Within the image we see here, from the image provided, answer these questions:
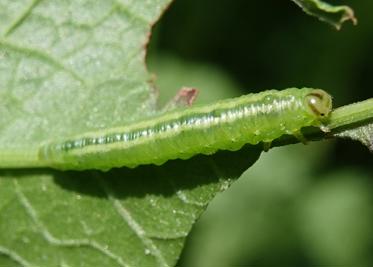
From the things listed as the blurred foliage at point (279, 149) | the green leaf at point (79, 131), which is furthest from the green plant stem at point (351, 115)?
the blurred foliage at point (279, 149)

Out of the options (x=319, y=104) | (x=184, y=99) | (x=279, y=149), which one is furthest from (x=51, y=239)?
(x=279, y=149)

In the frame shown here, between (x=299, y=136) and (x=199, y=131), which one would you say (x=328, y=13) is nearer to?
(x=299, y=136)

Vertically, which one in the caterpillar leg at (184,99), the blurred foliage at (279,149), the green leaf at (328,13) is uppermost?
the green leaf at (328,13)

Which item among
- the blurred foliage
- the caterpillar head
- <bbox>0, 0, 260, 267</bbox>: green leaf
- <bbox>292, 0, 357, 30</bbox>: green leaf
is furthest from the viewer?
the blurred foliage

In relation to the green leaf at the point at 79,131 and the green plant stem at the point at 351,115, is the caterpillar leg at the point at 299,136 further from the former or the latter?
the green leaf at the point at 79,131

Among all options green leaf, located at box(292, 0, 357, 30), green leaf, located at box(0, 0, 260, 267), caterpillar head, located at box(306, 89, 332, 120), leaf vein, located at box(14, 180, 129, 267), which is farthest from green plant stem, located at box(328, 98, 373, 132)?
leaf vein, located at box(14, 180, 129, 267)

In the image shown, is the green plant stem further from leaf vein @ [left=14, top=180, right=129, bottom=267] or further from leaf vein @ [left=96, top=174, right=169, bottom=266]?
leaf vein @ [left=14, top=180, right=129, bottom=267]

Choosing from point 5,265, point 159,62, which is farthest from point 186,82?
point 5,265
